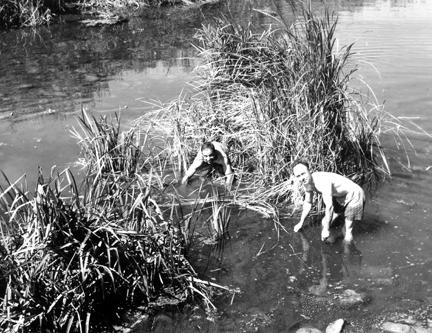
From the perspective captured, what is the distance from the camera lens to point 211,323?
21.7 feet

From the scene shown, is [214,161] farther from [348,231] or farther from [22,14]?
[22,14]

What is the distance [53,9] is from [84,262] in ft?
72.2

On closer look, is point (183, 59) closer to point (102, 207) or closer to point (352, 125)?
point (352, 125)

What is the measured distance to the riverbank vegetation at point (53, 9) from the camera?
23.3 metres

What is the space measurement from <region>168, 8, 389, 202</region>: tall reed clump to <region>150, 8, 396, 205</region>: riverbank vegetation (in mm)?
18

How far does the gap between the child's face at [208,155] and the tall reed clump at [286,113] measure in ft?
2.53

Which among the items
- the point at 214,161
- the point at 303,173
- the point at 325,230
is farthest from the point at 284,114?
the point at 325,230

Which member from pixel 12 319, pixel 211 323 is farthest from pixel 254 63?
pixel 12 319

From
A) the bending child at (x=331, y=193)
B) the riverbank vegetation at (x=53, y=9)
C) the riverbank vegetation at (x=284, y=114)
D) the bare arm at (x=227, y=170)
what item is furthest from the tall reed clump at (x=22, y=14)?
the bending child at (x=331, y=193)

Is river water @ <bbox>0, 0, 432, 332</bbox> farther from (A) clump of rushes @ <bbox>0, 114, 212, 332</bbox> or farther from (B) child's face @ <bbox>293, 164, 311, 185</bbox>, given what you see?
(B) child's face @ <bbox>293, 164, 311, 185</bbox>

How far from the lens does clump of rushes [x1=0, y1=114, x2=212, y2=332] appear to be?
19.6 feet

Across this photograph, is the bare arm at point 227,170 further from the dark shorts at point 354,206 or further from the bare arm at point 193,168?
the dark shorts at point 354,206

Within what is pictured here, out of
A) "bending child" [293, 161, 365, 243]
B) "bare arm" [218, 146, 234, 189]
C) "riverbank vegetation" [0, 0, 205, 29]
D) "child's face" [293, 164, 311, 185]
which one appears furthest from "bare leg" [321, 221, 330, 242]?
"riverbank vegetation" [0, 0, 205, 29]

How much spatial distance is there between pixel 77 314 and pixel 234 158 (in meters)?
5.27
